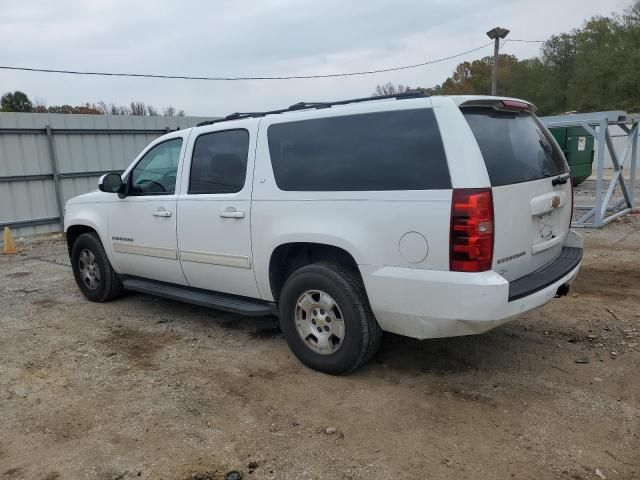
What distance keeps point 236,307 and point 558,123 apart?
8184mm

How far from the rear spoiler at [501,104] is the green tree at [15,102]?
4176 cm

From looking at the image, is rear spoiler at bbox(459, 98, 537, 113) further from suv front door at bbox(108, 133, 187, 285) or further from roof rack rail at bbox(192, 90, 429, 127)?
suv front door at bbox(108, 133, 187, 285)

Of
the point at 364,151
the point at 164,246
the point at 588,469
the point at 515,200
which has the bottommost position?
the point at 588,469

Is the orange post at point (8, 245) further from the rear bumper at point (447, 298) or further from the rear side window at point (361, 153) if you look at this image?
the rear bumper at point (447, 298)

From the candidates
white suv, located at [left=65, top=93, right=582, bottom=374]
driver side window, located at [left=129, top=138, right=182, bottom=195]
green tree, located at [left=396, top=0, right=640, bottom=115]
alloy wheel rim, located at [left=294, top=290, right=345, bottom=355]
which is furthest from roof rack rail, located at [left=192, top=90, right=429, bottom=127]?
green tree, located at [left=396, top=0, right=640, bottom=115]

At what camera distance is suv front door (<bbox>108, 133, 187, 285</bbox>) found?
4.93m

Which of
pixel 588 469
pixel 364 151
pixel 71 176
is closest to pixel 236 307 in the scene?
pixel 364 151

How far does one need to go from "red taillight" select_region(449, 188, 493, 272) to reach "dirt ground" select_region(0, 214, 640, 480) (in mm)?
974

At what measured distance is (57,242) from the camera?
11.3 metres

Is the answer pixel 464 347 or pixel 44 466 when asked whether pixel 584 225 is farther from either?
pixel 44 466

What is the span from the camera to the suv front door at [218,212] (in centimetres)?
428

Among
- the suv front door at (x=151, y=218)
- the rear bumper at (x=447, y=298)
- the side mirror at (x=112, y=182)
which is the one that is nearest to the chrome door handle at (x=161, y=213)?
the suv front door at (x=151, y=218)

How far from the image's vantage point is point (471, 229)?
3092 millimetres

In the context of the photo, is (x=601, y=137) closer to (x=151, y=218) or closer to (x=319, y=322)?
(x=319, y=322)
